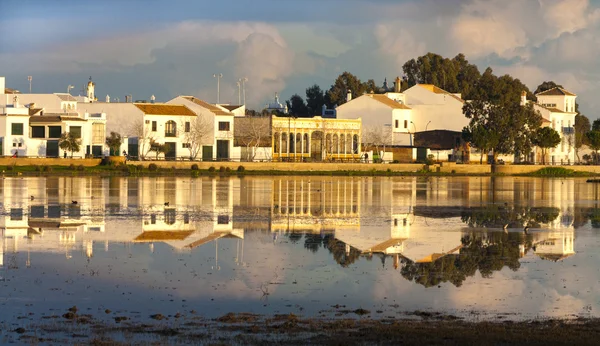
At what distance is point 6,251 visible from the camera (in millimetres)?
25156

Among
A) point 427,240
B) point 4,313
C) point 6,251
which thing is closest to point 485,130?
point 427,240

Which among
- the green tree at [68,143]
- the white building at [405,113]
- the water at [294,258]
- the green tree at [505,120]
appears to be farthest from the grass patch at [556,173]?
the water at [294,258]

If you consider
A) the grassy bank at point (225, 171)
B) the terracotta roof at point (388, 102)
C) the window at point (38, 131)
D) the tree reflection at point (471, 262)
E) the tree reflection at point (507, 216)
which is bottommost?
the tree reflection at point (471, 262)

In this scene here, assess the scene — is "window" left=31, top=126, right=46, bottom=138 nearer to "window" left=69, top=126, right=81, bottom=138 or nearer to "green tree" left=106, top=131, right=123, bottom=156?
"window" left=69, top=126, right=81, bottom=138

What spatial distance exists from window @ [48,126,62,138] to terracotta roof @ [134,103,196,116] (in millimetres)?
8725

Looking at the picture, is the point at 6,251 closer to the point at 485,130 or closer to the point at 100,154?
the point at 100,154

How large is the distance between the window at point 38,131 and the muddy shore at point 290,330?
77.9m

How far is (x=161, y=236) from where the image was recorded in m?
29.8

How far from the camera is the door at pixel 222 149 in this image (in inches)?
4065

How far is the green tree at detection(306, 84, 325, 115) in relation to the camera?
148125mm

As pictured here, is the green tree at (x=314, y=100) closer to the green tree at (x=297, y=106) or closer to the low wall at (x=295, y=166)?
the green tree at (x=297, y=106)

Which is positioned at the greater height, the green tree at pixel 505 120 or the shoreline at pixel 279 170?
the green tree at pixel 505 120

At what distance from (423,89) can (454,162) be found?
2173 cm

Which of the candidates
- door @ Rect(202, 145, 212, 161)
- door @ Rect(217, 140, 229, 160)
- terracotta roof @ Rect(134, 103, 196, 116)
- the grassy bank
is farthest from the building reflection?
door @ Rect(217, 140, 229, 160)
